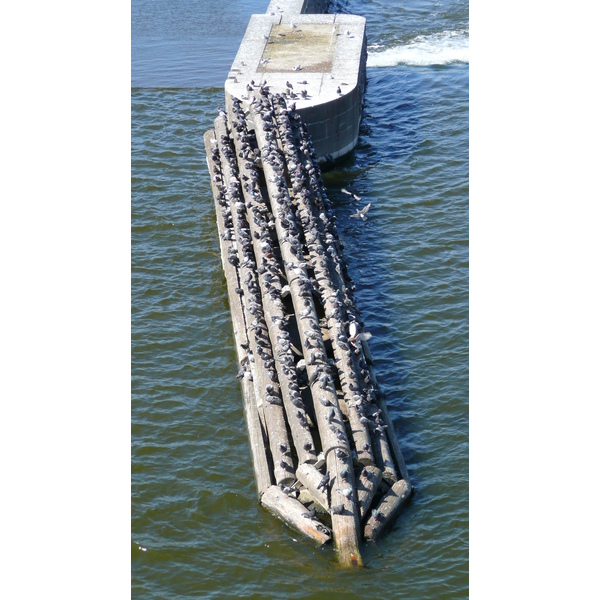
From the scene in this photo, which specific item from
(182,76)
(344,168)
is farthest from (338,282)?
(182,76)

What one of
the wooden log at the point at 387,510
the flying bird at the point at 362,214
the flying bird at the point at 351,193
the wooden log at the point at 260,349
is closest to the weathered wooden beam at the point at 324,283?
the wooden log at the point at 387,510

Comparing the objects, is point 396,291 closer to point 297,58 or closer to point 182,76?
point 297,58

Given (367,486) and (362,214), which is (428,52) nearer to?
(362,214)

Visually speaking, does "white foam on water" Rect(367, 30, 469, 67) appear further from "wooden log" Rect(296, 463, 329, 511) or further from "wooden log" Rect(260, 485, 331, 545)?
"wooden log" Rect(260, 485, 331, 545)

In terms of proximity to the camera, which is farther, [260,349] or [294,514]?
[260,349]

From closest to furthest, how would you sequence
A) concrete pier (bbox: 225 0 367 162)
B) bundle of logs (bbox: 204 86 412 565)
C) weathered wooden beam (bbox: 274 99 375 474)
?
bundle of logs (bbox: 204 86 412 565) < weathered wooden beam (bbox: 274 99 375 474) < concrete pier (bbox: 225 0 367 162)

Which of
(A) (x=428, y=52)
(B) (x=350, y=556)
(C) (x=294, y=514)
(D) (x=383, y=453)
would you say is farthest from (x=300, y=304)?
(A) (x=428, y=52)

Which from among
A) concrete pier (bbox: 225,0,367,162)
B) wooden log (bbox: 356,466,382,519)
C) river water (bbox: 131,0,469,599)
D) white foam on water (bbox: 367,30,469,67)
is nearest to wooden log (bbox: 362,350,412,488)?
river water (bbox: 131,0,469,599)

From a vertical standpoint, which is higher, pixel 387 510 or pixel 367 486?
pixel 367 486

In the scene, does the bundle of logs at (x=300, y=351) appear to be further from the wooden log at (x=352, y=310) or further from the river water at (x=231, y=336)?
the river water at (x=231, y=336)
